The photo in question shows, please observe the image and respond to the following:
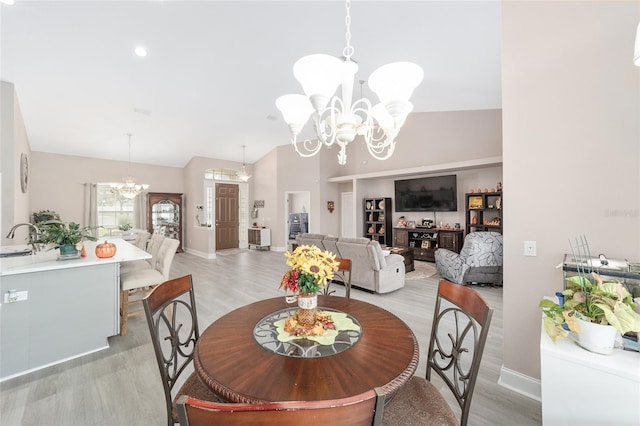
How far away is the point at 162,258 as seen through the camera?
333 cm

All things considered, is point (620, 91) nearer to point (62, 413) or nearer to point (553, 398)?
point (553, 398)

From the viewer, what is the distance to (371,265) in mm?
4164

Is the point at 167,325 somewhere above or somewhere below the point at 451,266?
above

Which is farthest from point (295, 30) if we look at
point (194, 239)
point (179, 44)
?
point (194, 239)

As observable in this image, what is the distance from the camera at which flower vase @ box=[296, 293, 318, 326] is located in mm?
1391

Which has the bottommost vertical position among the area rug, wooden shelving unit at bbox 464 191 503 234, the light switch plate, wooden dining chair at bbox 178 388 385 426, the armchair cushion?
the area rug

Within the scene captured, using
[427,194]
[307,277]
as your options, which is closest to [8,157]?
[307,277]

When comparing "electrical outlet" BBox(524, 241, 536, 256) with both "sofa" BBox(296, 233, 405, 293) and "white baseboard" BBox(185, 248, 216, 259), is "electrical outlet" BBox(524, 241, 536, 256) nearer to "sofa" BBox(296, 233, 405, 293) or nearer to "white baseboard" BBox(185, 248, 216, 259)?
"sofa" BBox(296, 233, 405, 293)

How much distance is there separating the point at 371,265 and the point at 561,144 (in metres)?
2.81

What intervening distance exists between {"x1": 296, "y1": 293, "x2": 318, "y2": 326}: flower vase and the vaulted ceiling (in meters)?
2.86

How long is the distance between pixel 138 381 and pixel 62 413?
441 millimetres

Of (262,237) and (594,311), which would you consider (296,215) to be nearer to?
(262,237)

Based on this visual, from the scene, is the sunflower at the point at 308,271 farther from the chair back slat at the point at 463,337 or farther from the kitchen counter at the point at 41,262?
the kitchen counter at the point at 41,262

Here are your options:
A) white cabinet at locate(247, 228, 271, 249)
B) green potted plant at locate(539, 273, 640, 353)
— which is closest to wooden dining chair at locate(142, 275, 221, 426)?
green potted plant at locate(539, 273, 640, 353)
